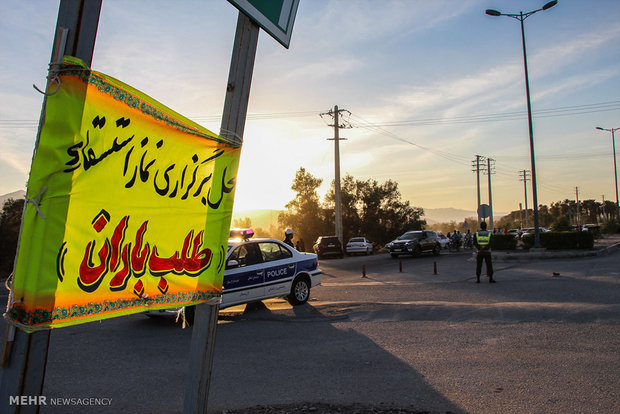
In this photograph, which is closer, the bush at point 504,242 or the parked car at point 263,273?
the parked car at point 263,273

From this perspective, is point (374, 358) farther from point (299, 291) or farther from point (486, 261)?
point (486, 261)

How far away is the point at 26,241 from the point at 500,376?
4.95 m

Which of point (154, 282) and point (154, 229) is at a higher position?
point (154, 229)

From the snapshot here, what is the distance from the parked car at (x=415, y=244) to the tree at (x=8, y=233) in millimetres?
22694

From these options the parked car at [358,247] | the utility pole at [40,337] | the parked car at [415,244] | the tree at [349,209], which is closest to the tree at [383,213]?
the tree at [349,209]

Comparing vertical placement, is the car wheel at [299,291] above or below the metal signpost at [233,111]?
below

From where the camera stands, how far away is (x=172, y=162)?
2561mm

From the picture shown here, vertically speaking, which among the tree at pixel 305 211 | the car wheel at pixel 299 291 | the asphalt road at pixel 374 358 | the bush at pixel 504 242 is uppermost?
the tree at pixel 305 211

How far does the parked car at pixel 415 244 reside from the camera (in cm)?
2964

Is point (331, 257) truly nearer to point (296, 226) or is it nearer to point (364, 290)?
point (296, 226)

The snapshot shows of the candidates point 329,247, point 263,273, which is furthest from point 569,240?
point 263,273

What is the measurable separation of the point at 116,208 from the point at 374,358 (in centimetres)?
459

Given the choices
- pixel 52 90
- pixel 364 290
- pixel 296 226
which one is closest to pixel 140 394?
pixel 52 90

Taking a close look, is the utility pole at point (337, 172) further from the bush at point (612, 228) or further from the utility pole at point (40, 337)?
the bush at point (612, 228)
